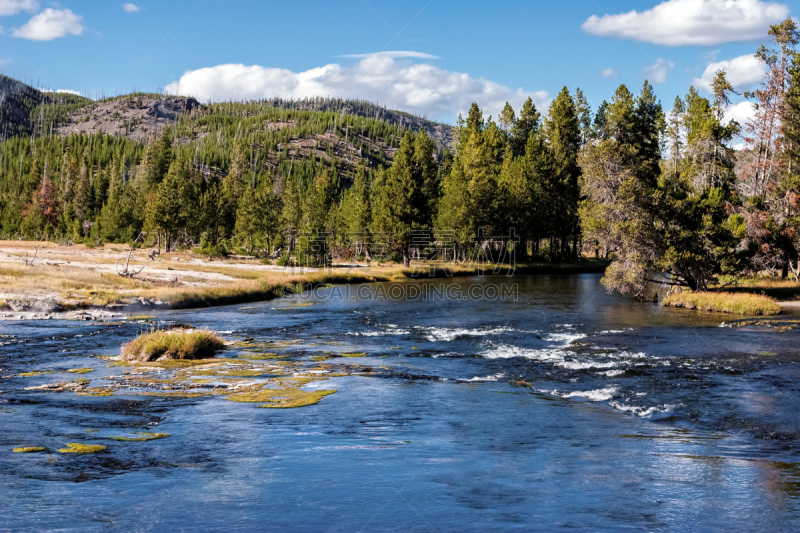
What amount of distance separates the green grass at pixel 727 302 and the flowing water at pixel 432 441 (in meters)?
10.1

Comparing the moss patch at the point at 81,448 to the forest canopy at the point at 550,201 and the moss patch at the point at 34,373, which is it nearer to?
the moss patch at the point at 34,373

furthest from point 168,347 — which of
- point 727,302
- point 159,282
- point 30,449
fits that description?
point 727,302

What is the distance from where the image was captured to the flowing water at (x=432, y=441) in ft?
33.0

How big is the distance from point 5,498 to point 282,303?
37.8 m

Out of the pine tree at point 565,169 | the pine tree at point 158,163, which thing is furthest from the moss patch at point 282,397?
the pine tree at point 158,163

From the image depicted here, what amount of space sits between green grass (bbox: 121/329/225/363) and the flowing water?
3.96ft

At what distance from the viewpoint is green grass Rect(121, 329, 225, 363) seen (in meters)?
23.9

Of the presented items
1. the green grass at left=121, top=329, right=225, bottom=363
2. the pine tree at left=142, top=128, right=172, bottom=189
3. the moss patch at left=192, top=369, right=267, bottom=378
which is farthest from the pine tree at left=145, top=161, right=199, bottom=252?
the moss patch at left=192, top=369, right=267, bottom=378

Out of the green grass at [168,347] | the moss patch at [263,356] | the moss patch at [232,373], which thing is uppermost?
the green grass at [168,347]

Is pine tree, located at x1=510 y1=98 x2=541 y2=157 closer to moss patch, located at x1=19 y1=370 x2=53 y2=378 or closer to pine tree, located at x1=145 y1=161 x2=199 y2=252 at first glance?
pine tree, located at x1=145 y1=161 x2=199 y2=252

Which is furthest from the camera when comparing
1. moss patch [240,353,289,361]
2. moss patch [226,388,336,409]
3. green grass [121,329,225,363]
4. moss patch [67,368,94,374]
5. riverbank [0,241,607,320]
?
riverbank [0,241,607,320]

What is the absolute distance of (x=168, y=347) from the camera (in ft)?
79.9

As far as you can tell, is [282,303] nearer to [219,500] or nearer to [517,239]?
[219,500]

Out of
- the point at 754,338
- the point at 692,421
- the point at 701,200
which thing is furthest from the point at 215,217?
the point at 692,421
